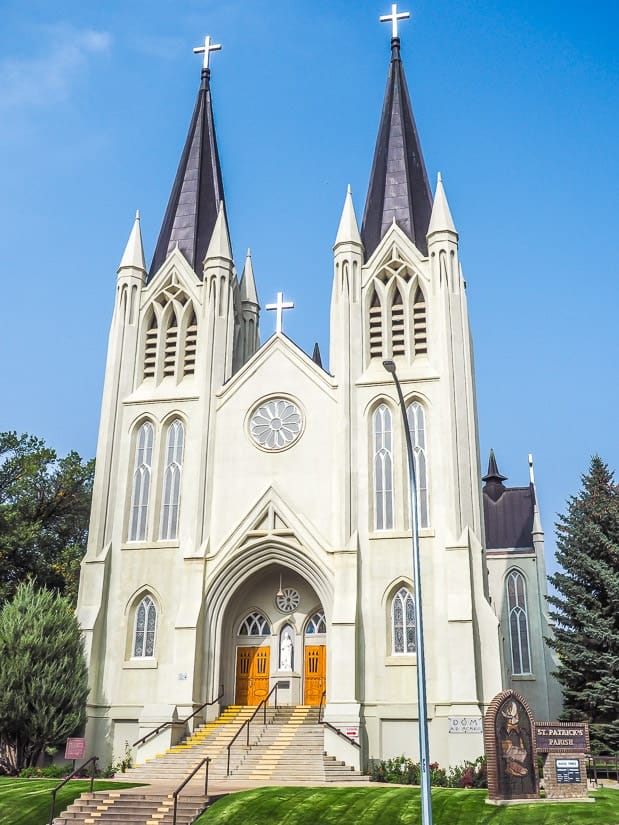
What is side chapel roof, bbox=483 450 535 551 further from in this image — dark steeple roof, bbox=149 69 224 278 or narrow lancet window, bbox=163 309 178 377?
dark steeple roof, bbox=149 69 224 278

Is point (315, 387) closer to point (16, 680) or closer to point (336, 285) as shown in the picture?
point (336, 285)

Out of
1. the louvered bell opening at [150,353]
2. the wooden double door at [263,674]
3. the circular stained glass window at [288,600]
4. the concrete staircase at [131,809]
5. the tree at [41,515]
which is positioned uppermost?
the louvered bell opening at [150,353]

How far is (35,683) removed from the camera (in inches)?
1001

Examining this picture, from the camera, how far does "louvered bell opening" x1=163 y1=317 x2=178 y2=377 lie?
3331 cm

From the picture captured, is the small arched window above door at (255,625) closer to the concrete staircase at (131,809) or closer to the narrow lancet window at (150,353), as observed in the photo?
the narrow lancet window at (150,353)

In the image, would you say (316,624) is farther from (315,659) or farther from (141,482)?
(141,482)

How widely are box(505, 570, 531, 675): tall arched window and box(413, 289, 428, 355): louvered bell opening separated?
16823mm

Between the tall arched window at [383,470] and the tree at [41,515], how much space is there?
13.5 meters

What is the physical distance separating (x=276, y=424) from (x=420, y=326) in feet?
20.3

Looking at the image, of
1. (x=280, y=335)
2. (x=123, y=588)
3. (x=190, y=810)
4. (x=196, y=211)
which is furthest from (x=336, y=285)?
(x=190, y=810)

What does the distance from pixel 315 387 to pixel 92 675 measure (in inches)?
478

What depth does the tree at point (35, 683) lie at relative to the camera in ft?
83.4

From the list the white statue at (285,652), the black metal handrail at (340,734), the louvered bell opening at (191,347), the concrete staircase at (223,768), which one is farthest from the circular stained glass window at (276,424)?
the black metal handrail at (340,734)

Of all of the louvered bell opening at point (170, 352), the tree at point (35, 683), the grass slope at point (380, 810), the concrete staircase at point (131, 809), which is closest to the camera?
the grass slope at point (380, 810)
